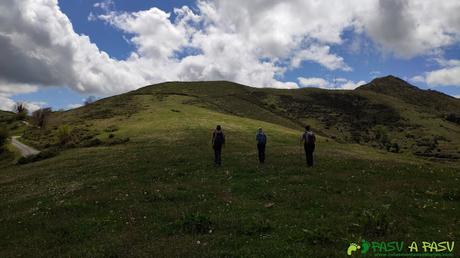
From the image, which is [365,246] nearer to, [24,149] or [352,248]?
[352,248]

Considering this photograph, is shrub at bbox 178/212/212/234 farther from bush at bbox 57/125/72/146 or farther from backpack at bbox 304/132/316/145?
bush at bbox 57/125/72/146

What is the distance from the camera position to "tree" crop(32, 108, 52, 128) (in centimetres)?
12022

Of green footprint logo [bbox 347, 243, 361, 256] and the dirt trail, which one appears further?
the dirt trail

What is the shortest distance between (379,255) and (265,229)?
14.0 feet

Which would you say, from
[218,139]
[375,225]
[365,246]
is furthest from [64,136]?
[365,246]

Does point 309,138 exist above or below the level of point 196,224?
above

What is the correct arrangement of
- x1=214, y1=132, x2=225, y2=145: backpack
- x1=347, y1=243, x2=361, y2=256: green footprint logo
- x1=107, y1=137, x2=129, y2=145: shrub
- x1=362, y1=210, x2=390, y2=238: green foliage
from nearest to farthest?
x1=347, y1=243, x2=361, y2=256: green footprint logo → x1=362, y1=210, x2=390, y2=238: green foliage → x1=214, y1=132, x2=225, y2=145: backpack → x1=107, y1=137, x2=129, y2=145: shrub

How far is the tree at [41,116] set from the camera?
4733 inches

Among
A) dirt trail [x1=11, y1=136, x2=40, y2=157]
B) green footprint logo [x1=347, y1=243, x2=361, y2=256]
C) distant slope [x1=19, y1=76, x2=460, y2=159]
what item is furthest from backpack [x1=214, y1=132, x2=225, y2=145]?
distant slope [x1=19, y1=76, x2=460, y2=159]

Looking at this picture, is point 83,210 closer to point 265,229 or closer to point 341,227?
point 265,229

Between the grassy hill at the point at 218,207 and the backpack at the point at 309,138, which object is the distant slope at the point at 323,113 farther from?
the backpack at the point at 309,138

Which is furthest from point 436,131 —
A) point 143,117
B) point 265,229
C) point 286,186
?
point 265,229

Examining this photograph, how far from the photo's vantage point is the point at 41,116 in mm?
124875

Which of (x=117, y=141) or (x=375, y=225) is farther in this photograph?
(x=117, y=141)
